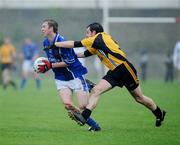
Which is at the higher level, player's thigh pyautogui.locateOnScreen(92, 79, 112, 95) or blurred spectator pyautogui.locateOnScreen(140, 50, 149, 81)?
blurred spectator pyautogui.locateOnScreen(140, 50, 149, 81)

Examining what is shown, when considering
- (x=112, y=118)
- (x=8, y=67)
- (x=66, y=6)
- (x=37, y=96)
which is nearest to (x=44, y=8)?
(x=66, y=6)

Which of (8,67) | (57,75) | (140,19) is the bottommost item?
(57,75)

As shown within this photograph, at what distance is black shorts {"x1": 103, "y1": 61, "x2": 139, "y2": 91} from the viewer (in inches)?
552

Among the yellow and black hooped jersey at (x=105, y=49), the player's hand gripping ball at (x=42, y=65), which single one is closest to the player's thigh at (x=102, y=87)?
the yellow and black hooped jersey at (x=105, y=49)

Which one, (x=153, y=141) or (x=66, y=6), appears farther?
(x=66, y=6)

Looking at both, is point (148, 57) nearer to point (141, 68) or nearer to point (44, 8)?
point (141, 68)

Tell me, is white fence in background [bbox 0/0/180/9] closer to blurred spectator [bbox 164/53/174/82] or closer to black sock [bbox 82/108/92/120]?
blurred spectator [bbox 164/53/174/82]

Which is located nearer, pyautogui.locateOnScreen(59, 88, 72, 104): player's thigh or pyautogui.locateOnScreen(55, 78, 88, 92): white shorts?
pyautogui.locateOnScreen(59, 88, 72, 104): player's thigh

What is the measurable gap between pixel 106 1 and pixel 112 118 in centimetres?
1857

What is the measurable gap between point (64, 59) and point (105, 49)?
81 centimetres

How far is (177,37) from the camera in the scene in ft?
134

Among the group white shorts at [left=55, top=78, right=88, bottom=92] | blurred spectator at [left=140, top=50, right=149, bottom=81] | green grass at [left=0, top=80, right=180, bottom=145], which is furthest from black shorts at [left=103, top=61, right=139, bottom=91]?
blurred spectator at [left=140, top=50, right=149, bottom=81]

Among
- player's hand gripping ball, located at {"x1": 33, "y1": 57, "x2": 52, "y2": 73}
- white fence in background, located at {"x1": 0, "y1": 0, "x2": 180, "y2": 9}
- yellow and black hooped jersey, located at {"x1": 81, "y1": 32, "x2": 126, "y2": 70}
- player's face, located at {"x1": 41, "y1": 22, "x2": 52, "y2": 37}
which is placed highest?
white fence in background, located at {"x1": 0, "y1": 0, "x2": 180, "y2": 9}

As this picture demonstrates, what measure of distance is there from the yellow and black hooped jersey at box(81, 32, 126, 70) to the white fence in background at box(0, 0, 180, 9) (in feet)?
73.0
